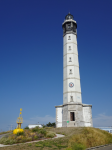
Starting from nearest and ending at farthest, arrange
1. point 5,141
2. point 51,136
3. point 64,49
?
point 5,141, point 51,136, point 64,49

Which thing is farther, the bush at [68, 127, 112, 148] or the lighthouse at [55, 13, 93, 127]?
the lighthouse at [55, 13, 93, 127]

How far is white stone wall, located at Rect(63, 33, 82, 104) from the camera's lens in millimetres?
31070

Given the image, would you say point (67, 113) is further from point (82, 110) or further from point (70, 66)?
point (70, 66)

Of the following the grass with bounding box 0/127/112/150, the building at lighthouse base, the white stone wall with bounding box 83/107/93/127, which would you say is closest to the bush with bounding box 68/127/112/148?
the grass with bounding box 0/127/112/150

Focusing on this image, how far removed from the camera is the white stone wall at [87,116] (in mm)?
29295

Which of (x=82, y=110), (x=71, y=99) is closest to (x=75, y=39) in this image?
(x=71, y=99)

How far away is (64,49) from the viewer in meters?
35.9

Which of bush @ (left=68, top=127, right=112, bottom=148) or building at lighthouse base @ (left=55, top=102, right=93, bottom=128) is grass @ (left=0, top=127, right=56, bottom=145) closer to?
bush @ (left=68, top=127, right=112, bottom=148)

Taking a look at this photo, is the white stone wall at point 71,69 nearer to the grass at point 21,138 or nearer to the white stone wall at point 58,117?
the white stone wall at point 58,117

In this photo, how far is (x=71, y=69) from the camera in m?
32.9

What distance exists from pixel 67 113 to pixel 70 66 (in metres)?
11.3

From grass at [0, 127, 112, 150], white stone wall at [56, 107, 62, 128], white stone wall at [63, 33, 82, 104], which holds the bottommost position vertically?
grass at [0, 127, 112, 150]

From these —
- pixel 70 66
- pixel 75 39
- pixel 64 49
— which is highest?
pixel 75 39

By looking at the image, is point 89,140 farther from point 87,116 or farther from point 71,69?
point 71,69
